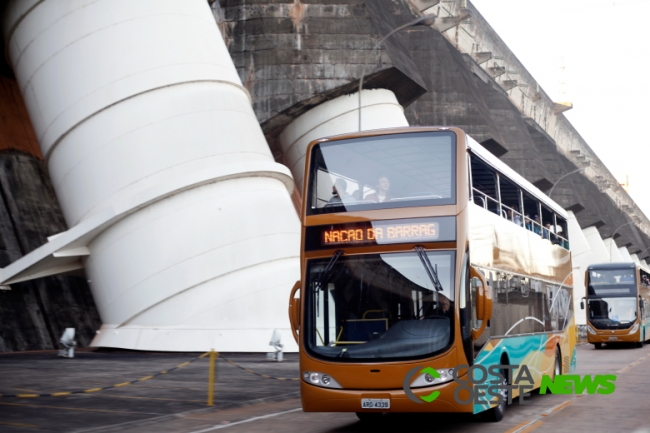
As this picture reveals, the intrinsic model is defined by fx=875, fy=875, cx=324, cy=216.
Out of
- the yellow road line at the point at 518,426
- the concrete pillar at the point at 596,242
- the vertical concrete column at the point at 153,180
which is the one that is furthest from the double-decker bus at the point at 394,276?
the concrete pillar at the point at 596,242

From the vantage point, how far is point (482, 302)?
1076cm

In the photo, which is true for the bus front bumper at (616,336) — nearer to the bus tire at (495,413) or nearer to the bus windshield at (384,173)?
the bus tire at (495,413)

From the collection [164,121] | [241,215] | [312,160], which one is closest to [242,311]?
[241,215]

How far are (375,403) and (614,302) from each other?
1230 inches

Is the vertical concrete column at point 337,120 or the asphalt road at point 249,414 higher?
the vertical concrete column at point 337,120

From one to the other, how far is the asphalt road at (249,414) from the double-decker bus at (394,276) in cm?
126

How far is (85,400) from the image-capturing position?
14.3m

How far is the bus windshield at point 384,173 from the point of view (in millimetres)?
11102

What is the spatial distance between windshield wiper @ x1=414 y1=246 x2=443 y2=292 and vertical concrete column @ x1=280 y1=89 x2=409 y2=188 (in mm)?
28721

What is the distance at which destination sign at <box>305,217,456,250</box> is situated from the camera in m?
10.8

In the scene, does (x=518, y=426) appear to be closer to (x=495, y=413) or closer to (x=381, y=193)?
(x=495, y=413)

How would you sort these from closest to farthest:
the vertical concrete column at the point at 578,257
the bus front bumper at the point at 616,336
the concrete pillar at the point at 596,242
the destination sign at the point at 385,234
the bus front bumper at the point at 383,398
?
the bus front bumper at the point at 383,398, the destination sign at the point at 385,234, the bus front bumper at the point at 616,336, the vertical concrete column at the point at 578,257, the concrete pillar at the point at 596,242

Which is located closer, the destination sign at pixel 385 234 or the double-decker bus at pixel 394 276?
the double-decker bus at pixel 394 276

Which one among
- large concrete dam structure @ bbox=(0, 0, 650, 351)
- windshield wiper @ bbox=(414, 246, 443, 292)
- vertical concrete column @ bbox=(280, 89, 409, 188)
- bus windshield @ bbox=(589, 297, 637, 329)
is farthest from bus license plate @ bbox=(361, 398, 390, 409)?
bus windshield @ bbox=(589, 297, 637, 329)
